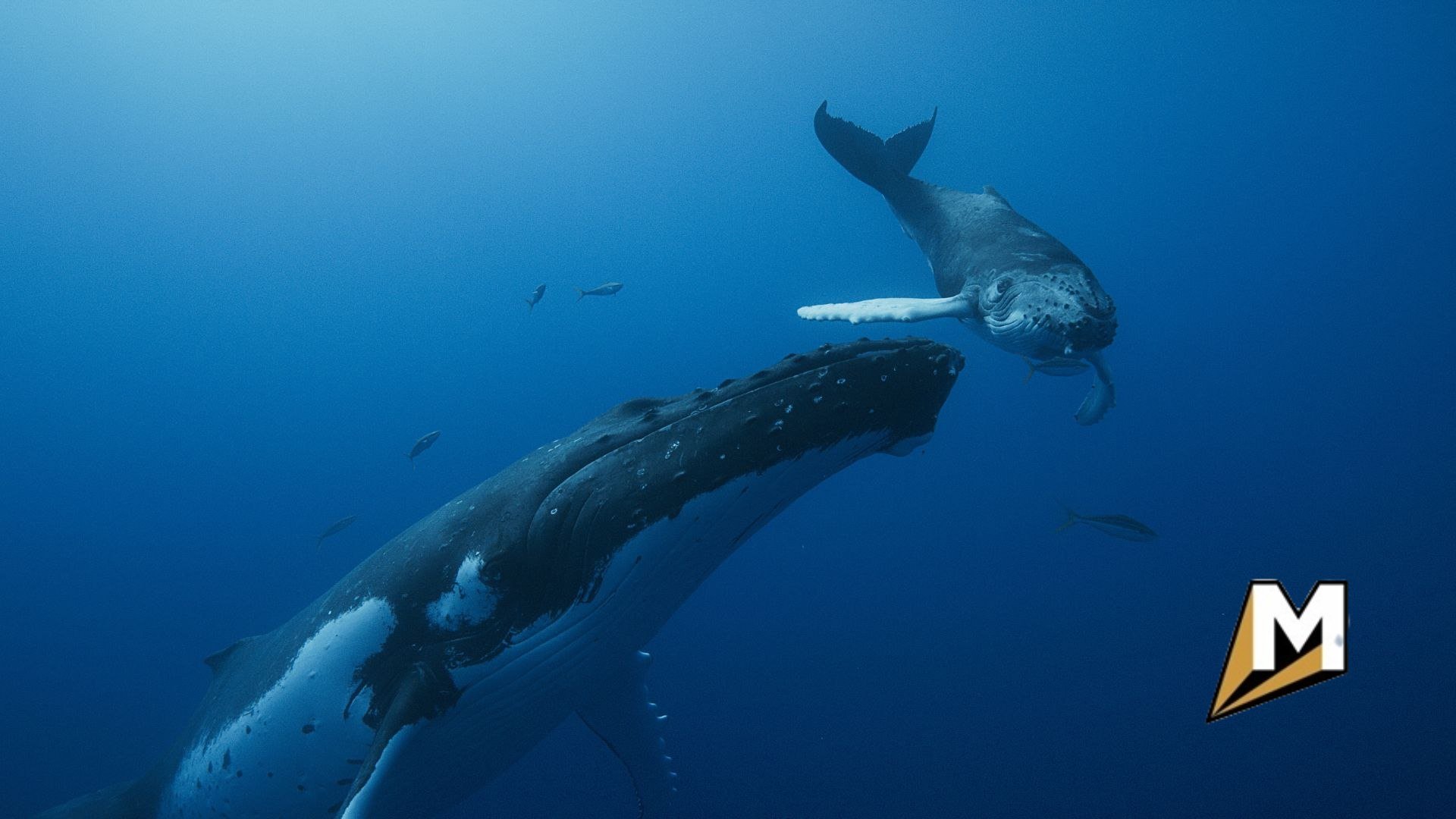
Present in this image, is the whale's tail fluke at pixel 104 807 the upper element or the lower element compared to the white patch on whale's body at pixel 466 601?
lower

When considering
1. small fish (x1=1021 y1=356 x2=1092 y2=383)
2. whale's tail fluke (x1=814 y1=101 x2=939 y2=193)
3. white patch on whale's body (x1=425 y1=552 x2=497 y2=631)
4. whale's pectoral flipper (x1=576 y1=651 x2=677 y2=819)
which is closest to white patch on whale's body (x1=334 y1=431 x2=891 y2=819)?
white patch on whale's body (x1=425 y1=552 x2=497 y2=631)

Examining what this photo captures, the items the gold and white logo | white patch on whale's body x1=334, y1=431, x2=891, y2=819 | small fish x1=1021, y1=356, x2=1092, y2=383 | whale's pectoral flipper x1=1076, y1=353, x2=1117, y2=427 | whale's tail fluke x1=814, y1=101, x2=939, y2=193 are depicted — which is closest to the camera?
white patch on whale's body x1=334, y1=431, x2=891, y2=819

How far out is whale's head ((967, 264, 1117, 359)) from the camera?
19.7 feet

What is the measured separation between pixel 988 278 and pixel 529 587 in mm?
5656

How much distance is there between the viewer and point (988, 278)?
22.5 ft

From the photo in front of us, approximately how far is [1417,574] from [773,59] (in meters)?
43.3

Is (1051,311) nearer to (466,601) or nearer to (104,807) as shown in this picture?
(466,601)

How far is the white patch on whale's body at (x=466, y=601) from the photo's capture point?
8.88 feet

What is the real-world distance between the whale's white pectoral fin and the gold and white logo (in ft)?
11.6

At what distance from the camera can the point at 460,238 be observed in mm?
56062

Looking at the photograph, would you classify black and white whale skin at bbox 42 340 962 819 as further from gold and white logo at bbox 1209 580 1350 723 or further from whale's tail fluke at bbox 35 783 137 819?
gold and white logo at bbox 1209 580 1350 723

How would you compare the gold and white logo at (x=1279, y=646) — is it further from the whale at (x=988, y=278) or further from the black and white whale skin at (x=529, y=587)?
the whale at (x=988, y=278)

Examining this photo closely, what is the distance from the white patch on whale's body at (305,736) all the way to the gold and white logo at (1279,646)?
162 inches

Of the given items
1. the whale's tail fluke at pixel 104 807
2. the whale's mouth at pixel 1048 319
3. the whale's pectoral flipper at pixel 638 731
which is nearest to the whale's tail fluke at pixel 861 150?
the whale's mouth at pixel 1048 319
